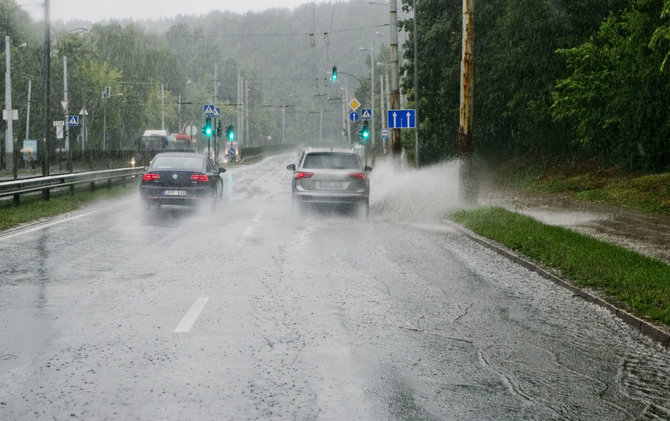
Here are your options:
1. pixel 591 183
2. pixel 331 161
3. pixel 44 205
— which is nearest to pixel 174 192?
pixel 44 205

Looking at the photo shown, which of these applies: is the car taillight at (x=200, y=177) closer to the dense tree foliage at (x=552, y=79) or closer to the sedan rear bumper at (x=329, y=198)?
the sedan rear bumper at (x=329, y=198)

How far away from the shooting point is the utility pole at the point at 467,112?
21.8 m

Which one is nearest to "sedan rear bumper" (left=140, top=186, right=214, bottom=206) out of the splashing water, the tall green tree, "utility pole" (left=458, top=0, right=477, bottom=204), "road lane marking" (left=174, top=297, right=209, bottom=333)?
the splashing water

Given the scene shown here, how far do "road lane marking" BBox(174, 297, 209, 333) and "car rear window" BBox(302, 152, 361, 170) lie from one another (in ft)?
38.1

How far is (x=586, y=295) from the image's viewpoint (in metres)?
9.95

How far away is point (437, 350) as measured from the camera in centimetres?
724

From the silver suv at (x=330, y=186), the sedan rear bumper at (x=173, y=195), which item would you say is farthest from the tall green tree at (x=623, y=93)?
the sedan rear bumper at (x=173, y=195)

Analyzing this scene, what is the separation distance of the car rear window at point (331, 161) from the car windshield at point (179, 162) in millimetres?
3318

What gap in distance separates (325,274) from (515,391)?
5709 mm

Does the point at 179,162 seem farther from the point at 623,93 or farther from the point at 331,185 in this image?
the point at 623,93

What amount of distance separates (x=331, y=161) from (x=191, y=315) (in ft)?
41.9

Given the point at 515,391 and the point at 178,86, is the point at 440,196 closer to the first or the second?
the point at 515,391

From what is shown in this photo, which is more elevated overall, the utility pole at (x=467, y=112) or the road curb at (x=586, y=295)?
the utility pole at (x=467, y=112)

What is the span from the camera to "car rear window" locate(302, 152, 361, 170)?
68.7 ft
